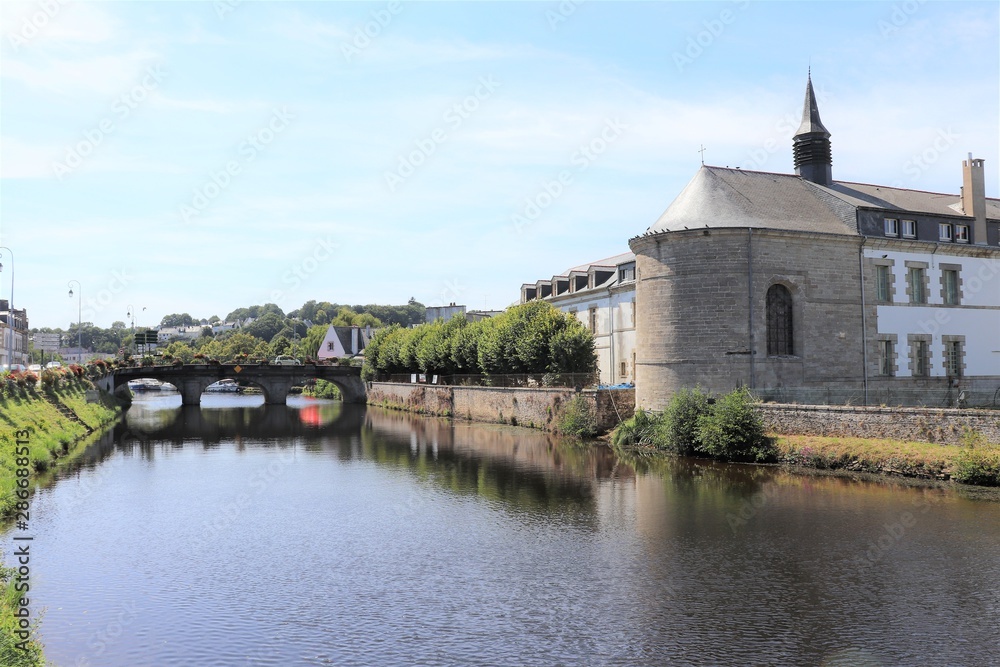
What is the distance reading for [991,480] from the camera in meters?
19.5

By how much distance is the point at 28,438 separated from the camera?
957 inches

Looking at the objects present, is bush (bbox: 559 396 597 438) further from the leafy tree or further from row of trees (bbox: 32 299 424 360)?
the leafy tree

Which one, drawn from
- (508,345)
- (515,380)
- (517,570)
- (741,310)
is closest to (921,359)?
(741,310)

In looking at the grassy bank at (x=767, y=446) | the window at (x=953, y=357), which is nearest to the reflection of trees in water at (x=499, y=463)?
the grassy bank at (x=767, y=446)

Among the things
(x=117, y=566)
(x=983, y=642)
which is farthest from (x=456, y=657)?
(x=117, y=566)

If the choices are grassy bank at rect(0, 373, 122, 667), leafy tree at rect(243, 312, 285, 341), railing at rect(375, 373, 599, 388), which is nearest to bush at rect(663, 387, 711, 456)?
railing at rect(375, 373, 599, 388)

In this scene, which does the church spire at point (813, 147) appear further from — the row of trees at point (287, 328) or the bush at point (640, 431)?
the row of trees at point (287, 328)

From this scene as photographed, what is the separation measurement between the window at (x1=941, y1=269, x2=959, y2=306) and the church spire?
5.99 metres

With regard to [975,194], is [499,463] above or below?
below

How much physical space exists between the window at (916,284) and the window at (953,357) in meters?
2.22

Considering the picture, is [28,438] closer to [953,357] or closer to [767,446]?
[767,446]

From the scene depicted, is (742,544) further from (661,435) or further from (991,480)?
(661,435)

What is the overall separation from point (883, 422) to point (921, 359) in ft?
34.7

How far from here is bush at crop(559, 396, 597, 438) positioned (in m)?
33.1
